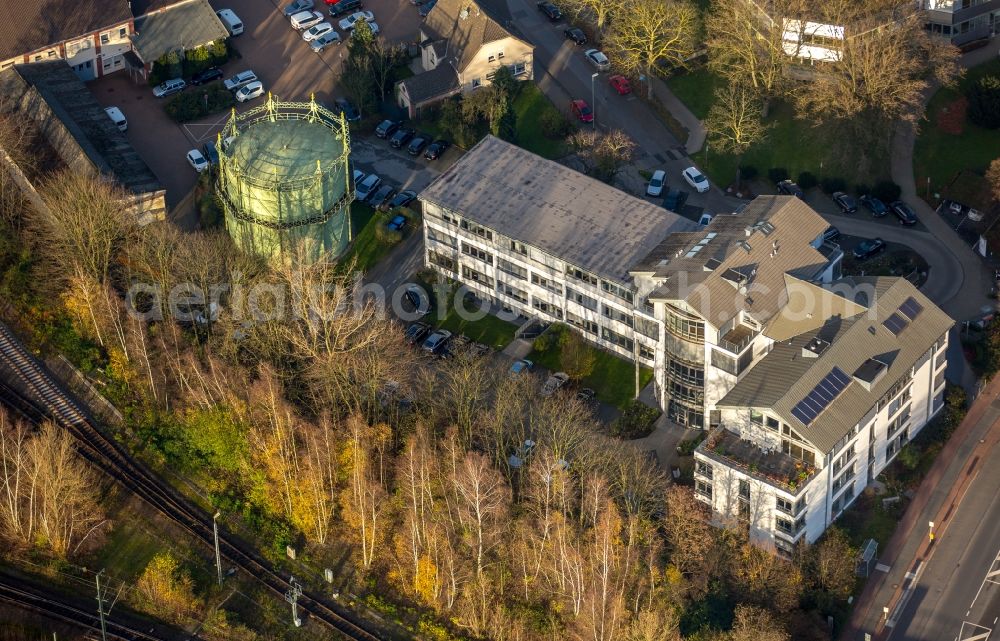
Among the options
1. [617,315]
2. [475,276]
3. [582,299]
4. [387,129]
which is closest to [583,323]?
[582,299]

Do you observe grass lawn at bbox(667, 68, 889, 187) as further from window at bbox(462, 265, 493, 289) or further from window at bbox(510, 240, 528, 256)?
window at bbox(462, 265, 493, 289)

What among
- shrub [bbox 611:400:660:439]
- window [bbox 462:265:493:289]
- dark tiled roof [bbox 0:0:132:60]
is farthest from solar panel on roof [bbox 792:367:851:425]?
dark tiled roof [bbox 0:0:132:60]

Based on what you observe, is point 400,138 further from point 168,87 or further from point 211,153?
point 168,87

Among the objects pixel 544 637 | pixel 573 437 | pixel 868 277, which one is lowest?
pixel 544 637

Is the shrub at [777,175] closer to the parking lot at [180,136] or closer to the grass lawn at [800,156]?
the grass lawn at [800,156]

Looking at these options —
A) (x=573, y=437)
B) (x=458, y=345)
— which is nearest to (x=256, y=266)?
(x=458, y=345)

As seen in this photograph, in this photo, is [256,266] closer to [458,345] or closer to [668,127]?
[458,345]

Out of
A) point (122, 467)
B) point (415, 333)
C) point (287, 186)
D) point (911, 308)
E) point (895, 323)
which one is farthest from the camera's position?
point (287, 186)
